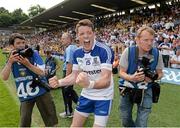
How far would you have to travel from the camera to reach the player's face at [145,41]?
5.29m

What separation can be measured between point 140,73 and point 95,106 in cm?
73

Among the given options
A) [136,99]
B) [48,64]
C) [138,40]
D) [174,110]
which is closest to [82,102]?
[136,99]

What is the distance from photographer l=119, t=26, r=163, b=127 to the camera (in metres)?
5.32

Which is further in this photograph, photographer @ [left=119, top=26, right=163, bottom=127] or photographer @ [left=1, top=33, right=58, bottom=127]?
photographer @ [left=1, top=33, right=58, bottom=127]

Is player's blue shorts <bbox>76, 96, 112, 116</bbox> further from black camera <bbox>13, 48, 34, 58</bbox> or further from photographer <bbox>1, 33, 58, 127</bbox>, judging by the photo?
black camera <bbox>13, 48, 34, 58</bbox>

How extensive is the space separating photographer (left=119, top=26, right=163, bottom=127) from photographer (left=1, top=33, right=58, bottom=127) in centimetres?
124

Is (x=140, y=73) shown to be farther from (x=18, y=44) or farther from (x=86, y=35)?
(x=18, y=44)

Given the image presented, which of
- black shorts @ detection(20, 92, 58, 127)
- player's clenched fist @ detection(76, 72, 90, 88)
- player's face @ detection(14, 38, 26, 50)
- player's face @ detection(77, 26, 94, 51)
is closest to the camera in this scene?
player's clenched fist @ detection(76, 72, 90, 88)

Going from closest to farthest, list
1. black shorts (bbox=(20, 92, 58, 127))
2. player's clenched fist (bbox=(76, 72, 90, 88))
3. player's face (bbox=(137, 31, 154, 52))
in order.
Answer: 1. player's clenched fist (bbox=(76, 72, 90, 88))
2. player's face (bbox=(137, 31, 154, 52))
3. black shorts (bbox=(20, 92, 58, 127))

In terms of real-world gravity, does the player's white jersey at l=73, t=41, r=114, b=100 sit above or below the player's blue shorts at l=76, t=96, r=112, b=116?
above

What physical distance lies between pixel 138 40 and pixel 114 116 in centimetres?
400

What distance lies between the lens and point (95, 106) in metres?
5.14

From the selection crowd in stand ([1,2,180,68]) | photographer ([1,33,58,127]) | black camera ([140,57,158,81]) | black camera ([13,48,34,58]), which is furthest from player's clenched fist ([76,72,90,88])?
crowd in stand ([1,2,180,68])

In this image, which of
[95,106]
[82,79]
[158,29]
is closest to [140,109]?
[95,106]
